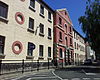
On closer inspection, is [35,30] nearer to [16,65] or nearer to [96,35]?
[16,65]

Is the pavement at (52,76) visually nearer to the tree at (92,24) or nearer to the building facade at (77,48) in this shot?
the tree at (92,24)

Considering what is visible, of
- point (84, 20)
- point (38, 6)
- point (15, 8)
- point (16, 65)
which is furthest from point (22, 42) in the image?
point (84, 20)

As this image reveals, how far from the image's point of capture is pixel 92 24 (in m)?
20.6

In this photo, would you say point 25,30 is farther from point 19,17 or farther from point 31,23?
point 31,23

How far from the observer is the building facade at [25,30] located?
13.9 metres

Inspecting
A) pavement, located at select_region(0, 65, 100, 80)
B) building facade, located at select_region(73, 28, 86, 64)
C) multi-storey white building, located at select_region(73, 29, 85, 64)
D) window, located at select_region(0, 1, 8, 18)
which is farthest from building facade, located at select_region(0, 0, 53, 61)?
multi-storey white building, located at select_region(73, 29, 85, 64)

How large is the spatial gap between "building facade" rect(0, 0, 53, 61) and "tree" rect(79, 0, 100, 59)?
6.01m

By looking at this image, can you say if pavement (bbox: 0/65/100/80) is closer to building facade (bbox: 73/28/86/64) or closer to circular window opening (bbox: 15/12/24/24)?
circular window opening (bbox: 15/12/24/24)

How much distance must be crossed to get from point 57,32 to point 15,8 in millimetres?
11798

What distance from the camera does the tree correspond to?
20234 millimetres

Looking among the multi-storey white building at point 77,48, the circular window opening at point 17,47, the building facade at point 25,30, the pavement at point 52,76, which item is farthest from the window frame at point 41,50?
the multi-storey white building at point 77,48

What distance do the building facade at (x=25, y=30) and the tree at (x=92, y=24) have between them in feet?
19.7

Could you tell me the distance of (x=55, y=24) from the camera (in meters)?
25.7

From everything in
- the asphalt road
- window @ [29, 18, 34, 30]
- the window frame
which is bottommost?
the asphalt road
